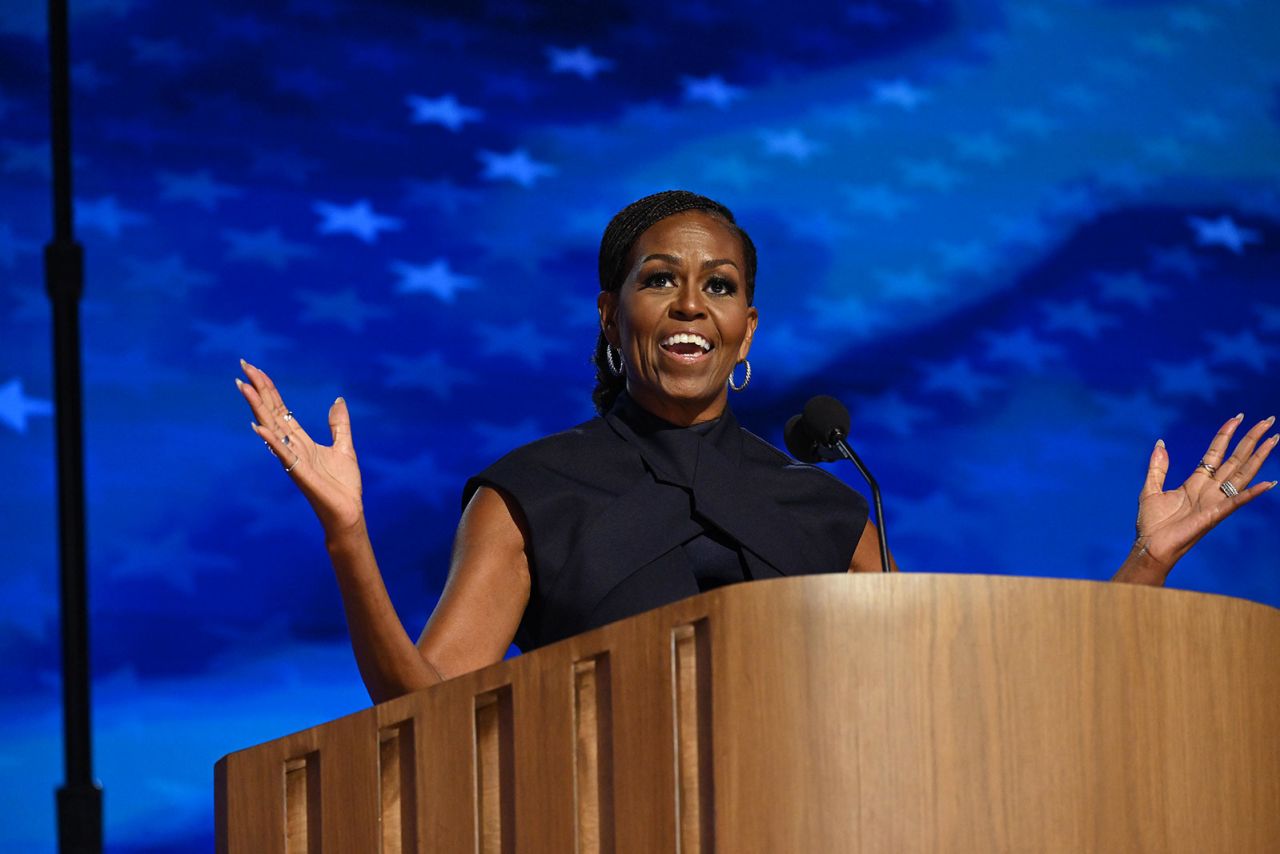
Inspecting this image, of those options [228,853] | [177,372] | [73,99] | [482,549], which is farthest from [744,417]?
[228,853]

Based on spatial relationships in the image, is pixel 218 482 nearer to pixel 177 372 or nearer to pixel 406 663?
pixel 177 372

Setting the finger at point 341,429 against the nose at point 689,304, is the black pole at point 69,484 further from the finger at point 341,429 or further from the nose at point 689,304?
the nose at point 689,304

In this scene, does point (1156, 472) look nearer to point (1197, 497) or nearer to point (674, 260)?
point (1197, 497)

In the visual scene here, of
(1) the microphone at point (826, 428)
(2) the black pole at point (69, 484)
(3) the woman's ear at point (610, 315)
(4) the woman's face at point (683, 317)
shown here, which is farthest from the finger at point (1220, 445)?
(2) the black pole at point (69, 484)

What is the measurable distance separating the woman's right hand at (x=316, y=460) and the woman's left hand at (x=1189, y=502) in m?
0.95

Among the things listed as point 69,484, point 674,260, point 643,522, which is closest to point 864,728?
point 643,522

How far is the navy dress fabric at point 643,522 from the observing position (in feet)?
7.38

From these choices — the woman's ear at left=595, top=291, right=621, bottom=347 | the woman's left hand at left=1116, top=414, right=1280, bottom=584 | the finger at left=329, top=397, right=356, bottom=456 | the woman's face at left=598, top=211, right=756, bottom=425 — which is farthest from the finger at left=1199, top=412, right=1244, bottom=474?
the finger at left=329, top=397, right=356, bottom=456

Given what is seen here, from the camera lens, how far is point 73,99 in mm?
4121

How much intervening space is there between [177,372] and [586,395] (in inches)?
35.8

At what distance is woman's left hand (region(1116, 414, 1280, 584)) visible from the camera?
7.34ft

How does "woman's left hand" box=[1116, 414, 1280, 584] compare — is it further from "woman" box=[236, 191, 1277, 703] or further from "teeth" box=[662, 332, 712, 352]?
"teeth" box=[662, 332, 712, 352]

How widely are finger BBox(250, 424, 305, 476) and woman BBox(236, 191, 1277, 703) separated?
11.1 inches

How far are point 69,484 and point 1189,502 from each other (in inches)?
57.9
